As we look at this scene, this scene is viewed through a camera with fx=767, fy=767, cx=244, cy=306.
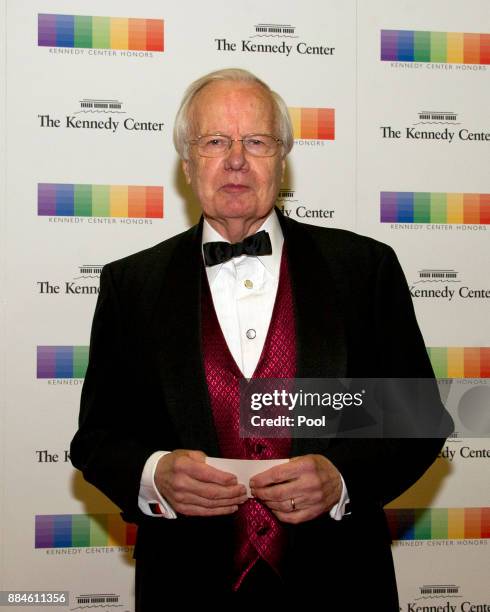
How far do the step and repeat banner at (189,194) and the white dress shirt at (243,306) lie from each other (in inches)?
38.5

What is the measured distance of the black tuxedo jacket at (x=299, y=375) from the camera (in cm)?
161

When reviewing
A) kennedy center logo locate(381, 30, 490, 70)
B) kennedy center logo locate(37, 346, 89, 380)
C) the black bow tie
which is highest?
kennedy center logo locate(381, 30, 490, 70)

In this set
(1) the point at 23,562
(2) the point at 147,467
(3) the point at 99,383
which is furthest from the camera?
(1) the point at 23,562

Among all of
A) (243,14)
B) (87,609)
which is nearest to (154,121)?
(243,14)

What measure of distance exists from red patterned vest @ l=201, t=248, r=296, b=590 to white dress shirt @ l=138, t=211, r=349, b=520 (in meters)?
0.03

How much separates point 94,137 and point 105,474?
4.71ft

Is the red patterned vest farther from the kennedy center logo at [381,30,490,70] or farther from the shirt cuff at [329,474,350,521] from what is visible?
the kennedy center logo at [381,30,490,70]

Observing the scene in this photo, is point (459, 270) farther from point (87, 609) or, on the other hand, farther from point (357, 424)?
point (87, 609)

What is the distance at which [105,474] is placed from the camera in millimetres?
1679

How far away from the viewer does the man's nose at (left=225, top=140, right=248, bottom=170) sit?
1.73 metres

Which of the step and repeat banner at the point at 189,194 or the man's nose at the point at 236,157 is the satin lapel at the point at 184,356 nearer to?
the man's nose at the point at 236,157

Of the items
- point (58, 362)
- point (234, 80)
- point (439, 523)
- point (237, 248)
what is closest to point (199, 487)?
point (237, 248)

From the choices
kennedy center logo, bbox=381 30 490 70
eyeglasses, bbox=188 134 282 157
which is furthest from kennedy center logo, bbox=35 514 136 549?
kennedy center logo, bbox=381 30 490 70

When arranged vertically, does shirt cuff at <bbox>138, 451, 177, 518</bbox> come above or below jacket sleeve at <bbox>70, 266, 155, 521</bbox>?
below
